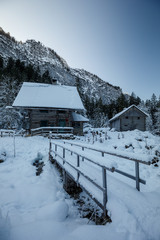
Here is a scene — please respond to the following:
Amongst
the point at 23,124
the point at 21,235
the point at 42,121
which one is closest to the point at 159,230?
the point at 21,235

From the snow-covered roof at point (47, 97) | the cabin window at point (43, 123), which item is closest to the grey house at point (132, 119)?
the snow-covered roof at point (47, 97)

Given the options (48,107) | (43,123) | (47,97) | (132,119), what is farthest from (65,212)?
(132,119)

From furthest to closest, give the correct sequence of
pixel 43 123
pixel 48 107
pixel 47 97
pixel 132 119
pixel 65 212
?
pixel 132 119 → pixel 47 97 → pixel 43 123 → pixel 48 107 → pixel 65 212

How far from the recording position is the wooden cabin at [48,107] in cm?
1795

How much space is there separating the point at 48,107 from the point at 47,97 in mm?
2923

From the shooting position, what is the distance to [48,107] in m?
18.0

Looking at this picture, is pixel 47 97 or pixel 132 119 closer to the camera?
pixel 47 97

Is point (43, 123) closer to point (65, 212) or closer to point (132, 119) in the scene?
point (65, 212)

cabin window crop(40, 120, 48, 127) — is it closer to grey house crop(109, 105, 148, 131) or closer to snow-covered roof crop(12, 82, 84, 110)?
snow-covered roof crop(12, 82, 84, 110)

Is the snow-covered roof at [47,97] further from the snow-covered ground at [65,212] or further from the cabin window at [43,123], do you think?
the snow-covered ground at [65,212]

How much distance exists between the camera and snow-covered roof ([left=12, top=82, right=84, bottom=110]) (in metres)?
18.0

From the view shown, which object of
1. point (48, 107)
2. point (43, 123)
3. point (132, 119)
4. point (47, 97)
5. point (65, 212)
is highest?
point (47, 97)

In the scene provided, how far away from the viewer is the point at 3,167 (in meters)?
6.33

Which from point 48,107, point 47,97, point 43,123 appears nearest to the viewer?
point 48,107
